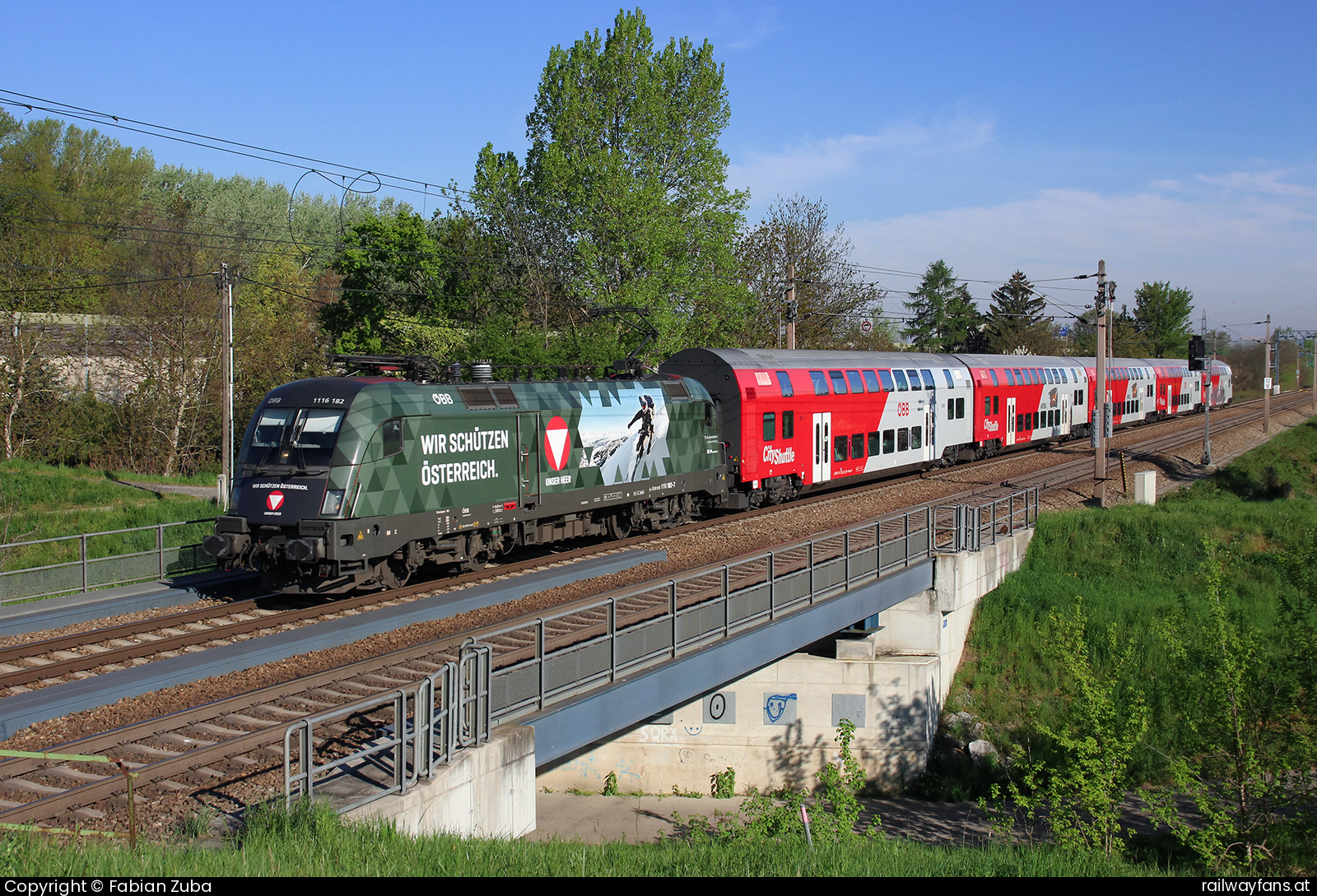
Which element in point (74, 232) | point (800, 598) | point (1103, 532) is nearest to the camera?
point (800, 598)

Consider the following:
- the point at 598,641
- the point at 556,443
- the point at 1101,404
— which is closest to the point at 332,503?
the point at 556,443

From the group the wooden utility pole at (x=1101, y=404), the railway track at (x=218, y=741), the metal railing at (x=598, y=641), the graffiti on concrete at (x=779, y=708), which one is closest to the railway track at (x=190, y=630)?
the railway track at (x=218, y=741)

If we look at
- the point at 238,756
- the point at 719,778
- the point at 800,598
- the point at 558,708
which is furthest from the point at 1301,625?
the point at 238,756

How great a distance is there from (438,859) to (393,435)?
29.8 ft

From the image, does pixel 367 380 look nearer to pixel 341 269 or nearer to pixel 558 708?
pixel 558 708

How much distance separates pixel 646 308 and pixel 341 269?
88.7 feet

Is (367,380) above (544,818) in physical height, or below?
above

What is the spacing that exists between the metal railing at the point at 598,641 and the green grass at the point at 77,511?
1373 centimetres

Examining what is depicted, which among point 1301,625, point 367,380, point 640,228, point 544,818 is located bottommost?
point 544,818

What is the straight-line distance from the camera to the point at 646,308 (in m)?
35.2

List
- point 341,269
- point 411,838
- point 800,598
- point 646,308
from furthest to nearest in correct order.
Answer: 1. point 341,269
2. point 646,308
3. point 800,598
4. point 411,838

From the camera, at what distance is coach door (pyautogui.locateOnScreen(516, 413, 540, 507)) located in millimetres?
17422

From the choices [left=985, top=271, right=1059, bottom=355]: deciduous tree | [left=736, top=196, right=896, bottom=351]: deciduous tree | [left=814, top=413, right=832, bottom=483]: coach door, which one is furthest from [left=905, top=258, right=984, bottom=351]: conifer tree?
[left=814, top=413, right=832, bottom=483]: coach door

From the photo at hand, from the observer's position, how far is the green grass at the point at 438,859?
5.93 m
